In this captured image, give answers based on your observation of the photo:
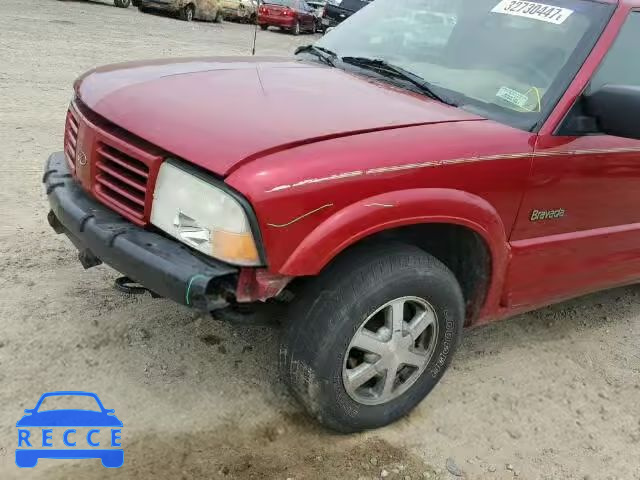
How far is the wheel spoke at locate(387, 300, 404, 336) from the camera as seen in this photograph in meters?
2.60

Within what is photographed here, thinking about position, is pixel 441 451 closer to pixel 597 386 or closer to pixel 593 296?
pixel 597 386

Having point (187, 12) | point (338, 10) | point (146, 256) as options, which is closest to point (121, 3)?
point (187, 12)

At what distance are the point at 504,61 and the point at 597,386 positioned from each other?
1761 millimetres

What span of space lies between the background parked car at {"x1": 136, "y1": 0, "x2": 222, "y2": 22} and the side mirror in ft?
63.9

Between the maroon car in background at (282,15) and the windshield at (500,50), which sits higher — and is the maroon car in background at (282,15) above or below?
below

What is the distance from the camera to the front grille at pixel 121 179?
245cm

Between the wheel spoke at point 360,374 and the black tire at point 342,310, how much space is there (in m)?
0.05

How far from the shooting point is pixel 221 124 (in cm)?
241

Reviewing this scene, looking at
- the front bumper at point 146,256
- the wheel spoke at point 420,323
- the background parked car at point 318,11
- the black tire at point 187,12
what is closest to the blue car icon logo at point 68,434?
the front bumper at point 146,256

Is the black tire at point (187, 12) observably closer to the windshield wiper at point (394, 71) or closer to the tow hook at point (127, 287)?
the windshield wiper at point (394, 71)

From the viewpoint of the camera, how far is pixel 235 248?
7.18ft

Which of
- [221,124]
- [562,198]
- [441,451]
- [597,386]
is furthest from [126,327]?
[597,386]

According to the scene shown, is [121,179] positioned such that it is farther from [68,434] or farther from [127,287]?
[68,434]

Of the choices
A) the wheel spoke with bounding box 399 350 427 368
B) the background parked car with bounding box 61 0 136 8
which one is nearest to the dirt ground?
the wheel spoke with bounding box 399 350 427 368
